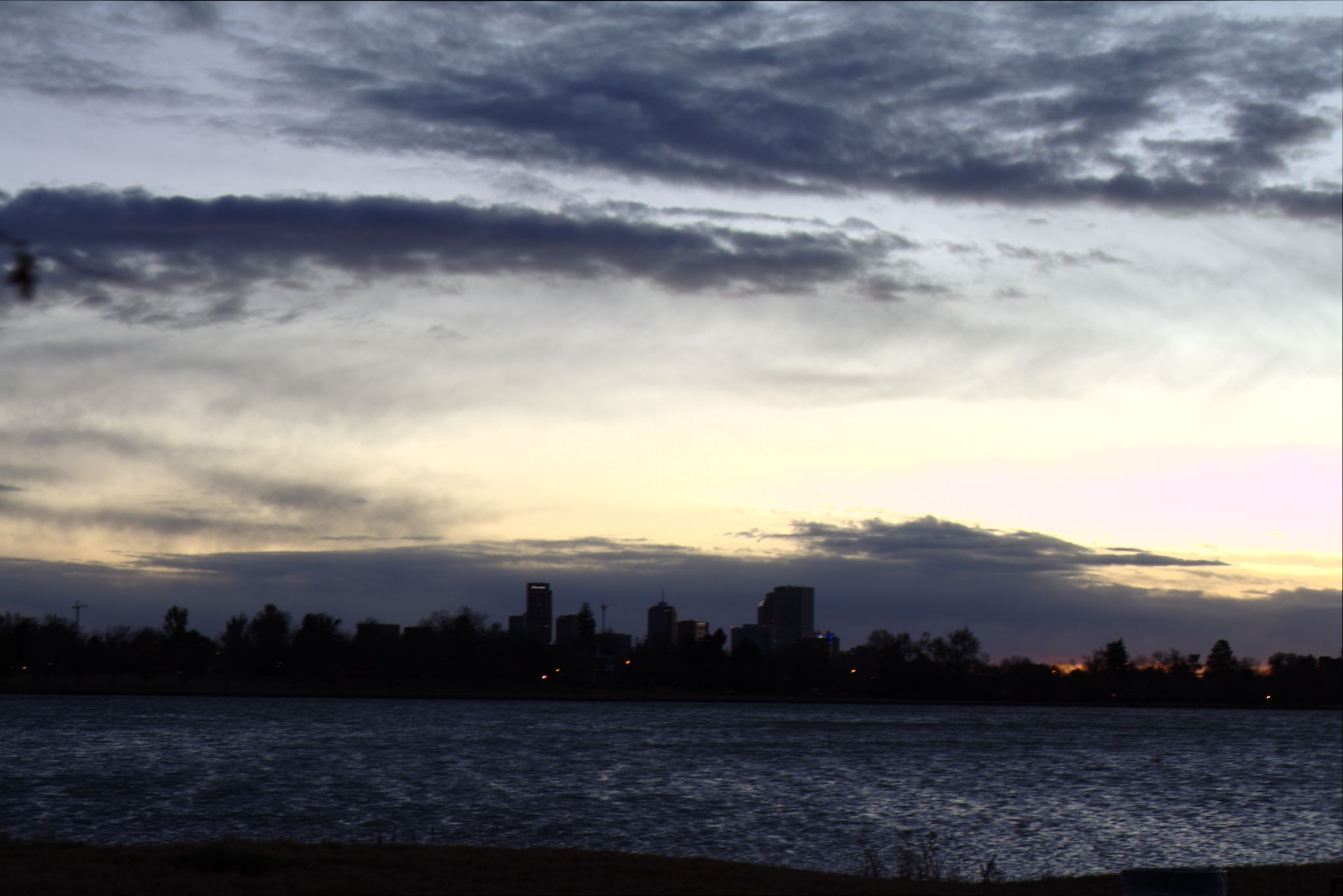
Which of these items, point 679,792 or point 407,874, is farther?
point 679,792

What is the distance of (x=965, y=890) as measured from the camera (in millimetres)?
26422

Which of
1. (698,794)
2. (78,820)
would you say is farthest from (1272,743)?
(78,820)

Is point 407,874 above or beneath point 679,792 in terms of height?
above

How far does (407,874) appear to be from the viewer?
24281mm

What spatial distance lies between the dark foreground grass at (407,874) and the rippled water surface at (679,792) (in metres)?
11.0

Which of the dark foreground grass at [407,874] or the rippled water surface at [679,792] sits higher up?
the dark foreground grass at [407,874]

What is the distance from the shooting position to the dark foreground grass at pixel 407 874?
2228 cm

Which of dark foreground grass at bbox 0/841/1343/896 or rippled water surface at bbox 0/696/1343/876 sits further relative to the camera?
rippled water surface at bbox 0/696/1343/876

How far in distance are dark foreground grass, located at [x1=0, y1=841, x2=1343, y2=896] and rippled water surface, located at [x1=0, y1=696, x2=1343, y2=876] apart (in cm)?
1095

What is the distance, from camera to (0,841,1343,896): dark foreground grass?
2228cm

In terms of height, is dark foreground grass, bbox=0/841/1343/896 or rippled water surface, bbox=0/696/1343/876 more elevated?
dark foreground grass, bbox=0/841/1343/896

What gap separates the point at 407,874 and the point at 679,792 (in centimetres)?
3909

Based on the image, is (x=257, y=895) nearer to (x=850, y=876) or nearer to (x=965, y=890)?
(x=850, y=876)

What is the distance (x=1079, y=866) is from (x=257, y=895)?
95.4 feet
